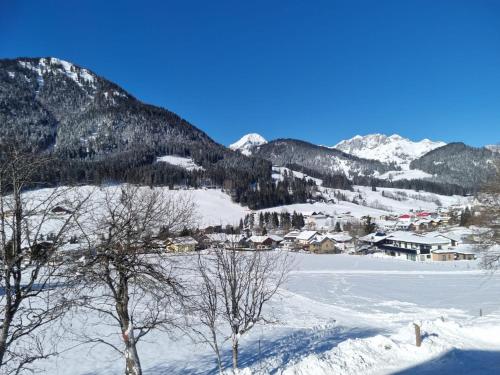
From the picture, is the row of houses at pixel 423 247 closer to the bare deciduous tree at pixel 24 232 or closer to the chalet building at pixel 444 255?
the chalet building at pixel 444 255

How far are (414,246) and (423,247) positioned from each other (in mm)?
1941

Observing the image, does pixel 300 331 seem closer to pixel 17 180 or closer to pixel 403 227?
pixel 17 180

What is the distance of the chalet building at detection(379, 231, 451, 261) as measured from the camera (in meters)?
79.5

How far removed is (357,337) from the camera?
19.2 m

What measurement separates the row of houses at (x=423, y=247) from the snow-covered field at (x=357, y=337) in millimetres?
33749

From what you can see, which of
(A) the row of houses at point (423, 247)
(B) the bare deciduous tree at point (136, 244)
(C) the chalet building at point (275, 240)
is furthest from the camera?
(C) the chalet building at point (275, 240)

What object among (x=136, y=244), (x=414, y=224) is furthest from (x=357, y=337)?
(x=414, y=224)

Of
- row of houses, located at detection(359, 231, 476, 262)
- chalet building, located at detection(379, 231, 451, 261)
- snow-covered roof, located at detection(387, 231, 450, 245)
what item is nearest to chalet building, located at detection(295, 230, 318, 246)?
row of houses, located at detection(359, 231, 476, 262)

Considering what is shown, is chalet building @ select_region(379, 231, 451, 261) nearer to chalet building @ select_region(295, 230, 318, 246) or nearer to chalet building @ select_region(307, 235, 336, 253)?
chalet building @ select_region(307, 235, 336, 253)

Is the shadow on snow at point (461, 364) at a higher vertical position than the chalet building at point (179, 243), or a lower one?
lower

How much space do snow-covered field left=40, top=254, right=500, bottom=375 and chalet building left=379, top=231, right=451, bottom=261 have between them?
36.0 m

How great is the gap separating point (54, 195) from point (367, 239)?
9757 centimetres

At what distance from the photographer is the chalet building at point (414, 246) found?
3130 inches

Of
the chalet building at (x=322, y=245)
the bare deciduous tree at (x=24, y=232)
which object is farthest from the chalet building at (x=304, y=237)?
the bare deciduous tree at (x=24, y=232)
